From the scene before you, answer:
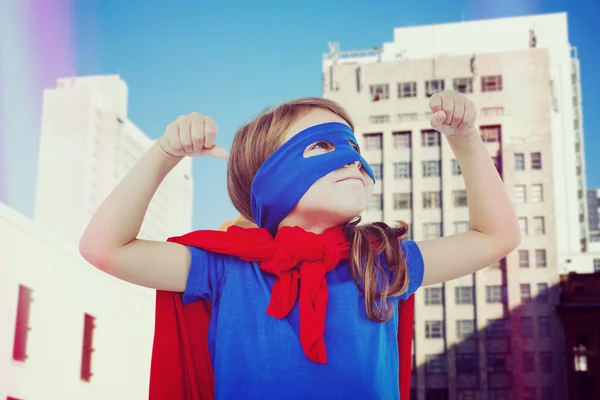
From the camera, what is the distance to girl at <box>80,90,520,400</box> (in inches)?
88.4

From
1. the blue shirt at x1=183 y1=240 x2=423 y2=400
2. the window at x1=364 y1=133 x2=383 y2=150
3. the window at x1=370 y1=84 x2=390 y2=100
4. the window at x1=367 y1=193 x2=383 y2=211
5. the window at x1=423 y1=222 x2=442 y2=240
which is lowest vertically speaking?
the blue shirt at x1=183 y1=240 x2=423 y2=400

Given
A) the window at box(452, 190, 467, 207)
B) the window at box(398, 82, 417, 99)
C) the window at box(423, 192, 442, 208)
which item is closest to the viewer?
the window at box(452, 190, 467, 207)

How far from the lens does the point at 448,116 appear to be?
2400mm

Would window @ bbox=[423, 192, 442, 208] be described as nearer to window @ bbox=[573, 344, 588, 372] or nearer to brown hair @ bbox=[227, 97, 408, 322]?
window @ bbox=[573, 344, 588, 372]

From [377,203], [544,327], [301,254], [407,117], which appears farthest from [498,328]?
[301,254]

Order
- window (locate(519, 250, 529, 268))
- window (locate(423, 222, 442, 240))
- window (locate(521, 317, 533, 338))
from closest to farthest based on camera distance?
window (locate(521, 317, 533, 338))
window (locate(519, 250, 529, 268))
window (locate(423, 222, 442, 240))

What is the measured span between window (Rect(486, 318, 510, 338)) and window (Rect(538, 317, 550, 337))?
1.48 meters

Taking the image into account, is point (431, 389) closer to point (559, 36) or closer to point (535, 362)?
point (535, 362)

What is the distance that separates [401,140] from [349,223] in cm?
3959

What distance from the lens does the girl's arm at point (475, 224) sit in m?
2.52

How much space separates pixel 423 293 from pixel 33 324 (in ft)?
93.7

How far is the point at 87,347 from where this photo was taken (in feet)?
46.9

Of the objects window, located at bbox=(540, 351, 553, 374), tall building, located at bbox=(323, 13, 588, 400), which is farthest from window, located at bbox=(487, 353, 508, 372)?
window, located at bbox=(540, 351, 553, 374)

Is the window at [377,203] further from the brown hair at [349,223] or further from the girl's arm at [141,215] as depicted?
the girl's arm at [141,215]
